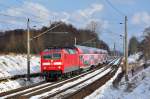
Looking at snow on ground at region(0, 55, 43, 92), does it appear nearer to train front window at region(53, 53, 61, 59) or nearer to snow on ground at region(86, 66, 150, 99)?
train front window at region(53, 53, 61, 59)

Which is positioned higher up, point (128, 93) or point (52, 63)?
point (52, 63)

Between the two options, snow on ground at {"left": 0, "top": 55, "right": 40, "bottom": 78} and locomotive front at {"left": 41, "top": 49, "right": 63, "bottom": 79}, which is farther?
snow on ground at {"left": 0, "top": 55, "right": 40, "bottom": 78}

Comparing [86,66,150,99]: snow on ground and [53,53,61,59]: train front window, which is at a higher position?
[53,53,61,59]: train front window

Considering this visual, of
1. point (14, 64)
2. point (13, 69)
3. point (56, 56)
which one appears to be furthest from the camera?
point (14, 64)

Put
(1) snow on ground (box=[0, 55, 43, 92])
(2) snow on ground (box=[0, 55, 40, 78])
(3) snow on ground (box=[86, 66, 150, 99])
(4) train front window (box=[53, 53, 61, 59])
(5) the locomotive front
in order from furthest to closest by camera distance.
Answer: (2) snow on ground (box=[0, 55, 40, 78]) < (4) train front window (box=[53, 53, 61, 59]) < (5) the locomotive front < (1) snow on ground (box=[0, 55, 43, 92]) < (3) snow on ground (box=[86, 66, 150, 99])

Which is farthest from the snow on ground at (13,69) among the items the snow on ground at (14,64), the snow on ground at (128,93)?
the snow on ground at (128,93)

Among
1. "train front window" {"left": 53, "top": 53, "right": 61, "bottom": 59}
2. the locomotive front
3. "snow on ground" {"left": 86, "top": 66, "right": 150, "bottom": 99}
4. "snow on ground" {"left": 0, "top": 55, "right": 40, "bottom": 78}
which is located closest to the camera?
"snow on ground" {"left": 86, "top": 66, "right": 150, "bottom": 99}

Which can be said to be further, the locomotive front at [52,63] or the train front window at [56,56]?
the train front window at [56,56]

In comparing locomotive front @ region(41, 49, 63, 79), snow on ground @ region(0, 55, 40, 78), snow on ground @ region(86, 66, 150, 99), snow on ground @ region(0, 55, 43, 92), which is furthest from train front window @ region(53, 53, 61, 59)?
snow on ground @ region(0, 55, 40, 78)

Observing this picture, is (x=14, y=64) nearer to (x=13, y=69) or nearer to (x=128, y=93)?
(x=13, y=69)

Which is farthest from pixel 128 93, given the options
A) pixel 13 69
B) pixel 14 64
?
pixel 14 64

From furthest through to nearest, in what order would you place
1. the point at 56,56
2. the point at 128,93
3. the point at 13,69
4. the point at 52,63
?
the point at 13,69 < the point at 56,56 < the point at 52,63 < the point at 128,93

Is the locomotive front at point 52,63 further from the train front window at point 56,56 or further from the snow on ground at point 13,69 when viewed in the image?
the snow on ground at point 13,69

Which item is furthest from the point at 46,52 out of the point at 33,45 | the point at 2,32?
the point at 2,32
